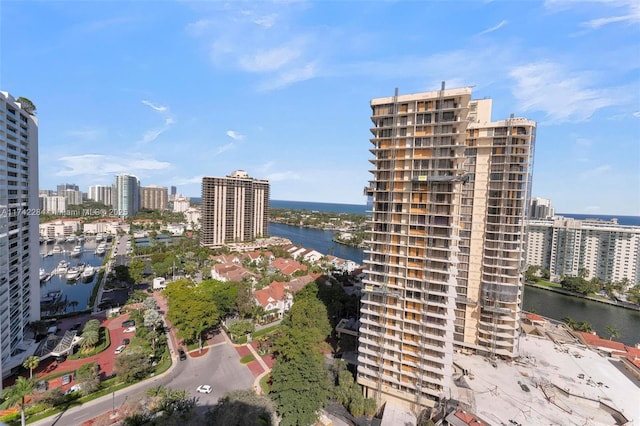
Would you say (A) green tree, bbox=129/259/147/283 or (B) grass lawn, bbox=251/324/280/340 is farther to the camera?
(A) green tree, bbox=129/259/147/283

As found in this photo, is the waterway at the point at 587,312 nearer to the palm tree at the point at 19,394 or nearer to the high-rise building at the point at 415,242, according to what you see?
the high-rise building at the point at 415,242

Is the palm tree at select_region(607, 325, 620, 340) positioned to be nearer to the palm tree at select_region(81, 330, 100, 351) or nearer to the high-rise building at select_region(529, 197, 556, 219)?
the palm tree at select_region(81, 330, 100, 351)

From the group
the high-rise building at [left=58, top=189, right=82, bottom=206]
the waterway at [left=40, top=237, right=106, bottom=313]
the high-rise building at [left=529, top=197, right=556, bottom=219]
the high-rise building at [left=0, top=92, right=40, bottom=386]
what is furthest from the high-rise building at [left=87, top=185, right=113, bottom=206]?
the high-rise building at [left=529, top=197, right=556, bottom=219]

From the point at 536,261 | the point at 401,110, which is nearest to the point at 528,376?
the point at 401,110

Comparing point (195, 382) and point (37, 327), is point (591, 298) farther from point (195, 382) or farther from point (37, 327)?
point (37, 327)

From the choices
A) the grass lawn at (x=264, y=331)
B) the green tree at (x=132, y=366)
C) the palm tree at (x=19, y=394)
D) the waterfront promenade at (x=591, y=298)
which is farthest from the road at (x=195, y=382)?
the waterfront promenade at (x=591, y=298)

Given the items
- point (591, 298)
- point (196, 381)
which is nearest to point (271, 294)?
point (196, 381)

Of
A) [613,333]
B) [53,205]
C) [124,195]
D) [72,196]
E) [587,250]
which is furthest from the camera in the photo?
[72,196]
